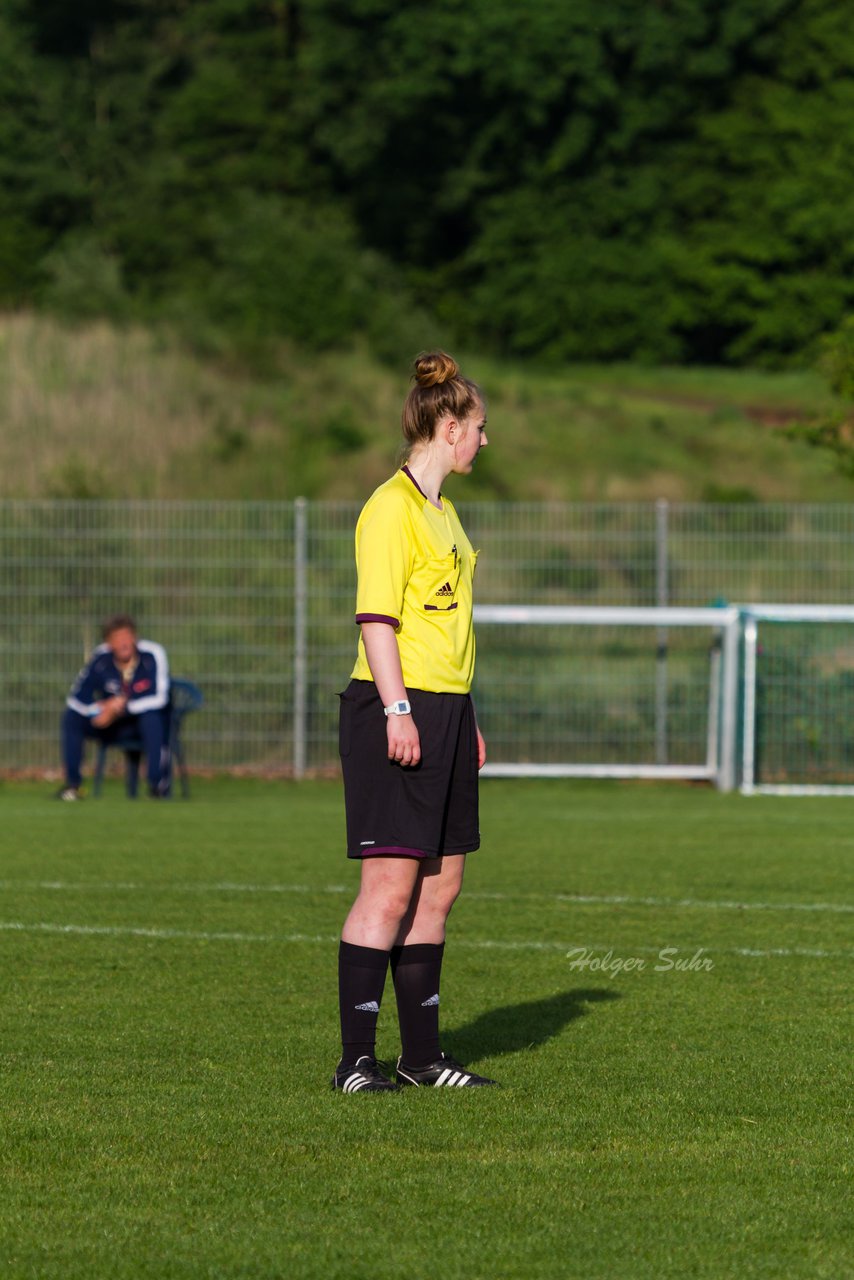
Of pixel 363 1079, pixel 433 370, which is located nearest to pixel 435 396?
pixel 433 370

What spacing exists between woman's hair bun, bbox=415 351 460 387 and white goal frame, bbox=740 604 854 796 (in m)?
11.6

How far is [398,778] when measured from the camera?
16.3 feet

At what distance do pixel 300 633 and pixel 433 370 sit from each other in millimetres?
12948

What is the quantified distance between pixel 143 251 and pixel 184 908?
145 feet

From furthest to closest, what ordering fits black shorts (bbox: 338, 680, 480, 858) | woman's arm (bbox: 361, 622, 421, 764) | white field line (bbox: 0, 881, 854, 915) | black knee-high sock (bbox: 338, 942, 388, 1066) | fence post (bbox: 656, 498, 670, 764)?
fence post (bbox: 656, 498, 670, 764) → white field line (bbox: 0, 881, 854, 915) → black knee-high sock (bbox: 338, 942, 388, 1066) → black shorts (bbox: 338, 680, 480, 858) → woman's arm (bbox: 361, 622, 421, 764)

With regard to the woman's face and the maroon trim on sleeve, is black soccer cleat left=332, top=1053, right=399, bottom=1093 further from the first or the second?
the woman's face

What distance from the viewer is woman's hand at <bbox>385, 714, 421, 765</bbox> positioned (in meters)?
4.87

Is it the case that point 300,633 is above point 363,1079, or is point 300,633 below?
above

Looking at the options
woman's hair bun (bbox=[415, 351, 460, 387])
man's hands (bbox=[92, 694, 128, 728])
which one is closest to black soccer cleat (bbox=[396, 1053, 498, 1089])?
woman's hair bun (bbox=[415, 351, 460, 387])

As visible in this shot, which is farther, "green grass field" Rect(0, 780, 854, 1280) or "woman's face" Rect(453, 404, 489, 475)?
"woman's face" Rect(453, 404, 489, 475)

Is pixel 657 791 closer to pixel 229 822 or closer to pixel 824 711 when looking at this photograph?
pixel 824 711

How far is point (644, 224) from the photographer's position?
1987 inches

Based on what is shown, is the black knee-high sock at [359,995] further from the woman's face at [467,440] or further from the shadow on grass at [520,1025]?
the woman's face at [467,440]

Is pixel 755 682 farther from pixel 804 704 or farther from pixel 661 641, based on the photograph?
pixel 661 641
